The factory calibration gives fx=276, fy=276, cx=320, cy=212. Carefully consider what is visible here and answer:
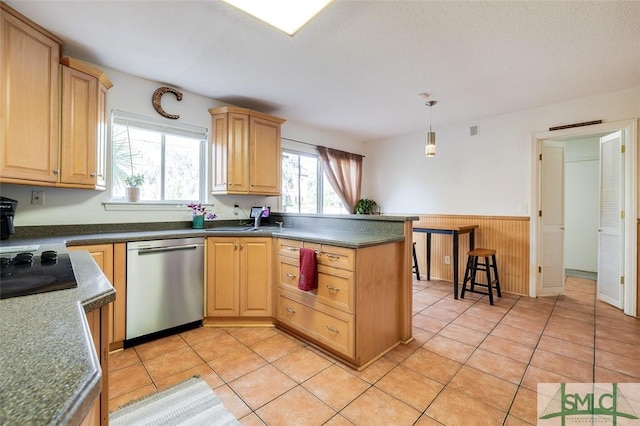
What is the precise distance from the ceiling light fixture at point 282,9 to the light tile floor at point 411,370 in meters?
2.36

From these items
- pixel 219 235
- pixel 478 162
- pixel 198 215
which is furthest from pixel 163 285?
pixel 478 162

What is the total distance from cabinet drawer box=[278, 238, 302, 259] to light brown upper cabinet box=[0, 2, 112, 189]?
1.67m

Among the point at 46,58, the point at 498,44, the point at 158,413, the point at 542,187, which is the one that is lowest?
the point at 158,413

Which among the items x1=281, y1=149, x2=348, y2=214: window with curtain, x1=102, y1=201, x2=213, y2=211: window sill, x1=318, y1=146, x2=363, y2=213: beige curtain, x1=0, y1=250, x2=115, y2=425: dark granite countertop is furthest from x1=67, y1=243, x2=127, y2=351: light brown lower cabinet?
x1=318, y1=146, x2=363, y2=213: beige curtain

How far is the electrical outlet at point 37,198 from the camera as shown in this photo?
229 centimetres

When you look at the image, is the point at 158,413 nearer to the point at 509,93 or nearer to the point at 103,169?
A: the point at 103,169

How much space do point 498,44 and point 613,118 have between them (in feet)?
6.81

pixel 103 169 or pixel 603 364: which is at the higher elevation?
pixel 103 169

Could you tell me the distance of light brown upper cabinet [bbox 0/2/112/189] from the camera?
1870mm

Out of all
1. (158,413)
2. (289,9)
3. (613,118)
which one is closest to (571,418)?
(158,413)

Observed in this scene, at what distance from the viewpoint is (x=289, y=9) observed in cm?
167

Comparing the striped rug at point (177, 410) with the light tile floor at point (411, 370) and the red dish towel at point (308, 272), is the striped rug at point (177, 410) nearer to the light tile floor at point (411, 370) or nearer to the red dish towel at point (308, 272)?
the light tile floor at point (411, 370)

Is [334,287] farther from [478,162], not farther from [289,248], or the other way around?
[478,162]

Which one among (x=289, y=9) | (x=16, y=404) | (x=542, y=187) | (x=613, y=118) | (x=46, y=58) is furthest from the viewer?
(x=542, y=187)
